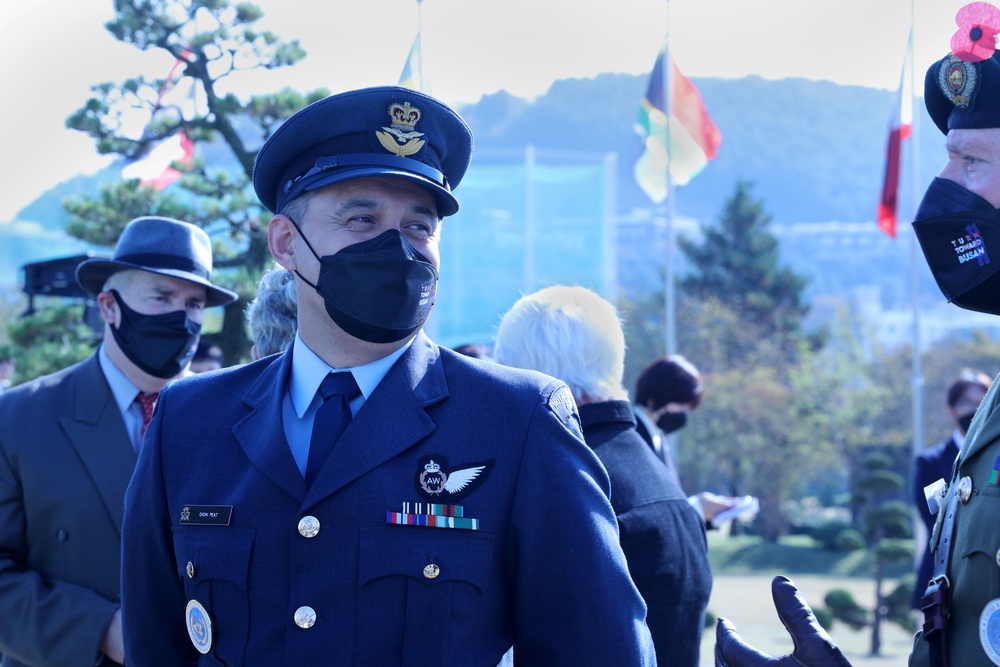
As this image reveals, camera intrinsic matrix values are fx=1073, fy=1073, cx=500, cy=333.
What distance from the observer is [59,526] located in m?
3.17

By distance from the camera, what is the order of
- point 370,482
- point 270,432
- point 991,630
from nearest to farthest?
point 991,630 → point 370,482 → point 270,432

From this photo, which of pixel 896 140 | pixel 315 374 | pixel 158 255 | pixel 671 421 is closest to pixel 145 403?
pixel 158 255

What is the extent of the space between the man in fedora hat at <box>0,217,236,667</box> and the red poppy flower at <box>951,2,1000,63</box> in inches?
94.2

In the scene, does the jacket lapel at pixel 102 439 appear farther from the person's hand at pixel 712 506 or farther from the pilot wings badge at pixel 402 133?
the person's hand at pixel 712 506

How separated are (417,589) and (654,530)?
1.22 metres

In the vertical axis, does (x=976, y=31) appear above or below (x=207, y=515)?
above

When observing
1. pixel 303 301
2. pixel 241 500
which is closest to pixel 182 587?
pixel 241 500

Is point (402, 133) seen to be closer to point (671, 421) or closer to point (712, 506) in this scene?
point (712, 506)

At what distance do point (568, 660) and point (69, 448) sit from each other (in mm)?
1951

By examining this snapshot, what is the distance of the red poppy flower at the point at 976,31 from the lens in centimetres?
216

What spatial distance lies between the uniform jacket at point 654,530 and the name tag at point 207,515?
123cm

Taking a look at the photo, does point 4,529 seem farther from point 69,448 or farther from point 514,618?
point 514,618

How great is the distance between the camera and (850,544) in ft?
79.5

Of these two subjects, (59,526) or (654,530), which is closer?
(654,530)
